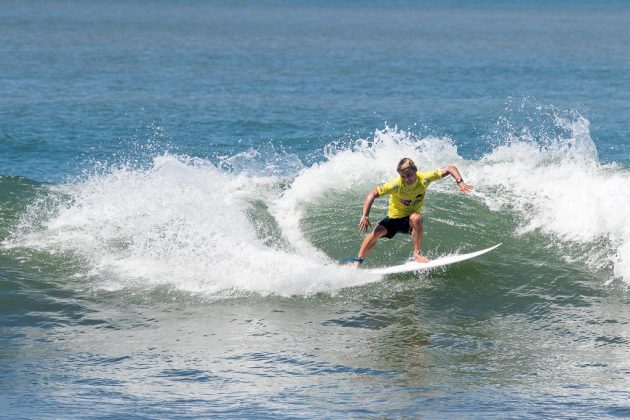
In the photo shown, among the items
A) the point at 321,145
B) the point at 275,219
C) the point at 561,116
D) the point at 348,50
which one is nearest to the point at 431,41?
the point at 348,50

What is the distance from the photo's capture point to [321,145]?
2775 cm

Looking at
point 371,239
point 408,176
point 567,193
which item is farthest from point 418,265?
point 567,193

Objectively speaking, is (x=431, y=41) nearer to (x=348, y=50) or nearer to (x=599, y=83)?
(x=348, y=50)

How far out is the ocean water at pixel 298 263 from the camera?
11180 mm

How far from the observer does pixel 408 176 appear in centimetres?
1459

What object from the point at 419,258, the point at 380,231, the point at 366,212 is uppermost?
the point at 366,212

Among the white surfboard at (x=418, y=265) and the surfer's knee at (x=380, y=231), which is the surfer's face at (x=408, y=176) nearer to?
the surfer's knee at (x=380, y=231)

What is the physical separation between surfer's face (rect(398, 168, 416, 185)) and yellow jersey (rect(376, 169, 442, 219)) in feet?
0.27

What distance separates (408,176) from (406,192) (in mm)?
373

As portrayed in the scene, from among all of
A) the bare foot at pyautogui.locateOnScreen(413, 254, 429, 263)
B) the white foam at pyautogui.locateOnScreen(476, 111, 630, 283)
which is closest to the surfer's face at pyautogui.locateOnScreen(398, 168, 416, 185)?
the bare foot at pyautogui.locateOnScreen(413, 254, 429, 263)

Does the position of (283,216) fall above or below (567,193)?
below

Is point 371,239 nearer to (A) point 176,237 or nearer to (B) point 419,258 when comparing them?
(B) point 419,258

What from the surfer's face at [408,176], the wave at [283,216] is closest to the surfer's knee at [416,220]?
the surfer's face at [408,176]

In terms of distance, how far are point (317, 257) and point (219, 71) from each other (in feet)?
98.1
